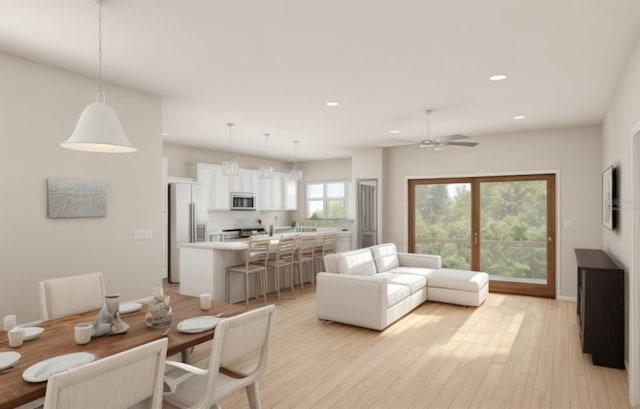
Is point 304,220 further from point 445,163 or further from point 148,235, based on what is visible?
point 148,235

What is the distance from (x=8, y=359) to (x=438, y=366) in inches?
126

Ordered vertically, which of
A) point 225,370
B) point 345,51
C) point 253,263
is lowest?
point 225,370

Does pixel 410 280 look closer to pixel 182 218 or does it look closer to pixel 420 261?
pixel 420 261

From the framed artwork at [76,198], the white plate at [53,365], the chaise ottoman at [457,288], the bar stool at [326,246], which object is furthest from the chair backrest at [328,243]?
the white plate at [53,365]

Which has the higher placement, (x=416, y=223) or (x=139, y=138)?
(x=139, y=138)

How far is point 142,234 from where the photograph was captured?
427cm

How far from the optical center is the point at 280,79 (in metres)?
3.83

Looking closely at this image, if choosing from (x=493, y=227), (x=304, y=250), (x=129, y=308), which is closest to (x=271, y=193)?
(x=304, y=250)

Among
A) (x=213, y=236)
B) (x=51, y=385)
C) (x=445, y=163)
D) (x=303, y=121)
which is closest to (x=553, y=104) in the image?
(x=445, y=163)

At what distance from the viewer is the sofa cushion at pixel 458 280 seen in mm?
5504

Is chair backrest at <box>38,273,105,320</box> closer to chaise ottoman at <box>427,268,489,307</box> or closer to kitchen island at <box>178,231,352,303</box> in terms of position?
kitchen island at <box>178,231,352,303</box>

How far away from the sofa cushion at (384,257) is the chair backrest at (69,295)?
3960mm

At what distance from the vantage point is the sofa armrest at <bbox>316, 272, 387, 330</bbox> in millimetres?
4402

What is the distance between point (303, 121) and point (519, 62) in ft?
10.0
